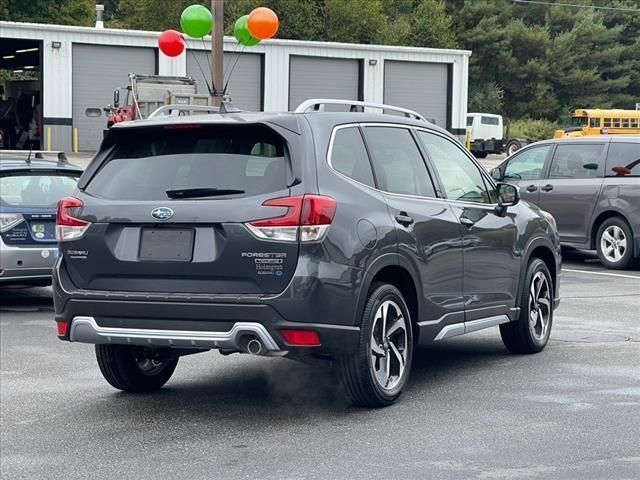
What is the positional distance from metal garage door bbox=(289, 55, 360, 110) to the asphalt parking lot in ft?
139

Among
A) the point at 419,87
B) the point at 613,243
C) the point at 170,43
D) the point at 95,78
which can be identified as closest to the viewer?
the point at 613,243

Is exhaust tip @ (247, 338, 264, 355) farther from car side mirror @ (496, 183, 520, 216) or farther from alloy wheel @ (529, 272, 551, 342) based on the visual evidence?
alloy wheel @ (529, 272, 551, 342)

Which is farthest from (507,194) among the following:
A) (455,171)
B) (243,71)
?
(243,71)

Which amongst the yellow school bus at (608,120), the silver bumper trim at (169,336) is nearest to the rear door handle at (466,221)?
the silver bumper trim at (169,336)

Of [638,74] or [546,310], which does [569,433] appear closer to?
[546,310]

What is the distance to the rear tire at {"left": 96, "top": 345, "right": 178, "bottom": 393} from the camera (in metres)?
7.75

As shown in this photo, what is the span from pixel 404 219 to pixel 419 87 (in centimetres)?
4750

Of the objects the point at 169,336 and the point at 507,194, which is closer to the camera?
the point at 169,336

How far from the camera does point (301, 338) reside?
6621 millimetres

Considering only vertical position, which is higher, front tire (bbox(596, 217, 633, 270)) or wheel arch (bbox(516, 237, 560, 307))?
wheel arch (bbox(516, 237, 560, 307))

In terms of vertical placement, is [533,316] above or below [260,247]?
below

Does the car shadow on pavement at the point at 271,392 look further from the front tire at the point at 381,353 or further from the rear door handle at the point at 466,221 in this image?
the rear door handle at the point at 466,221

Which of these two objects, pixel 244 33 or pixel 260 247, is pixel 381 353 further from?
pixel 244 33

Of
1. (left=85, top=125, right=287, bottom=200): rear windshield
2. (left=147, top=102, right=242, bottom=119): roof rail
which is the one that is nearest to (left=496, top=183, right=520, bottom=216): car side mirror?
(left=147, top=102, right=242, bottom=119): roof rail
